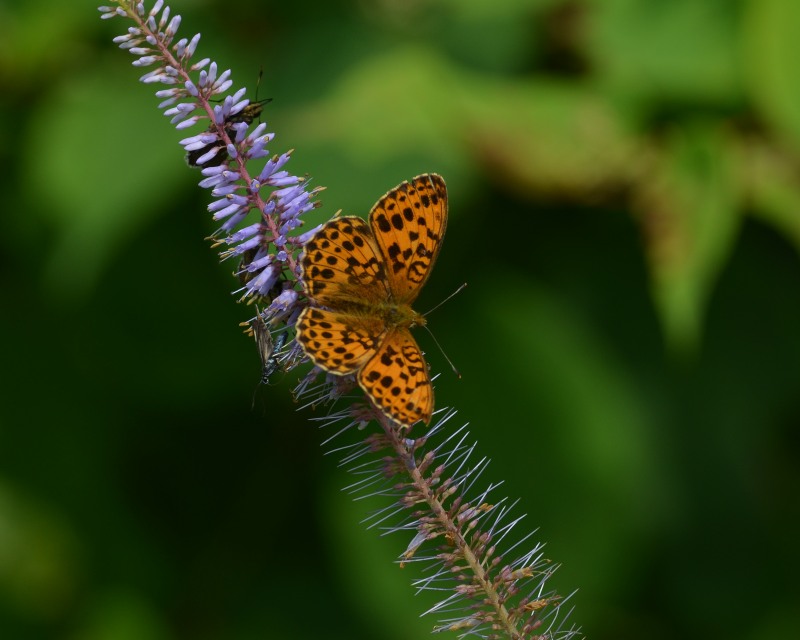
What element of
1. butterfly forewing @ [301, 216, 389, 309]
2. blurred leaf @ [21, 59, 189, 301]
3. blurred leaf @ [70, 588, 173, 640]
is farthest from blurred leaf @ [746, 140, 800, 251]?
blurred leaf @ [70, 588, 173, 640]

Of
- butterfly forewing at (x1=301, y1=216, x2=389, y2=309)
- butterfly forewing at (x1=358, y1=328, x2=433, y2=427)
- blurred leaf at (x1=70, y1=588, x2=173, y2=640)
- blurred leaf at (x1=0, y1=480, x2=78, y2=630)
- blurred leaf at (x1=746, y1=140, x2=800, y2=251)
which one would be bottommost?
blurred leaf at (x1=70, y1=588, x2=173, y2=640)

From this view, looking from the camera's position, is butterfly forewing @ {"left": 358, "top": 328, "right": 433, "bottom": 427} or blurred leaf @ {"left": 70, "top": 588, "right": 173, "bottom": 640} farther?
blurred leaf @ {"left": 70, "top": 588, "right": 173, "bottom": 640}

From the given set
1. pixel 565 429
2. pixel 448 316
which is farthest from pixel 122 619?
pixel 565 429

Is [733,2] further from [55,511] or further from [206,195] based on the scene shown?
[55,511]

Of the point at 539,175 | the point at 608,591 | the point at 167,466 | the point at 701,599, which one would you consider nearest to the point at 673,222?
the point at 539,175

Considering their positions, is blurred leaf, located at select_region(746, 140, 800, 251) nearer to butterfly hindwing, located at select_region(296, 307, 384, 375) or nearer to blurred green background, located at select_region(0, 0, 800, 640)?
blurred green background, located at select_region(0, 0, 800, 640)

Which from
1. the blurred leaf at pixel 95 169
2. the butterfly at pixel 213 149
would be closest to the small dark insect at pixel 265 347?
the butterfly at pixel 213 149
